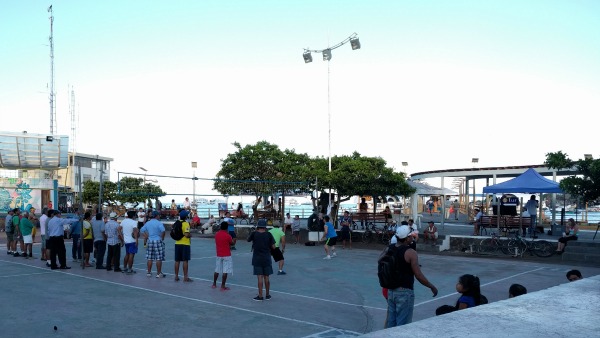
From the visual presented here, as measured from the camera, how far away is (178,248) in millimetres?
12273

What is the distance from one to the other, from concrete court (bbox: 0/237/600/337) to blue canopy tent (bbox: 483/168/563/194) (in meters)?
3.71

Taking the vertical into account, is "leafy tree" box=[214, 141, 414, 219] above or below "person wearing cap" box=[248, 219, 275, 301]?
above

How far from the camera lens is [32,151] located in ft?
112

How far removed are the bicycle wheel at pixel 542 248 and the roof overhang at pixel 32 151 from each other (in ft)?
94.1

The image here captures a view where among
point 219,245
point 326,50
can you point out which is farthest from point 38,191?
point 219,245

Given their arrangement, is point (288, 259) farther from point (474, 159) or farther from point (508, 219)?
point (474, 159)

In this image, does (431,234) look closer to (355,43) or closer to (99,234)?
(355,43)

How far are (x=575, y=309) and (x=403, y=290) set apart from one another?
191 centimetres

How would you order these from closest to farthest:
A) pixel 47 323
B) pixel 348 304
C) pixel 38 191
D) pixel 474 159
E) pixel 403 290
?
pixel 403 290 < pixel 47 323 < pixel 348 304 < pixel 38 191 < pixel 474 159

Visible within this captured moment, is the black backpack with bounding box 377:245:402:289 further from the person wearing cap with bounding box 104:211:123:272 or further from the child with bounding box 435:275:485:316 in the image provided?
the person wearing cap with bounding box 104:211:123:272

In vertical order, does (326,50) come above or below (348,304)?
above

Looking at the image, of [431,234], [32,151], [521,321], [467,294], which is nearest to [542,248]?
[431,234]

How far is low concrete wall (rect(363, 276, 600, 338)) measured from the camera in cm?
387

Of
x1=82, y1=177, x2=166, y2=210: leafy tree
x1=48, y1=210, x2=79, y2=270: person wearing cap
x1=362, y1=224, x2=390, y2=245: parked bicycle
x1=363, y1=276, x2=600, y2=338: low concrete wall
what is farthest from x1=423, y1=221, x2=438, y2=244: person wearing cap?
x1=82, y1=177, x2=166, y2=210: leafy tree
